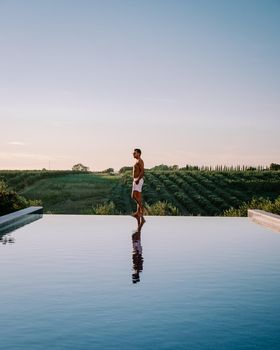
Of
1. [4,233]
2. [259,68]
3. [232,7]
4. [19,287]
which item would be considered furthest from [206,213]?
[19,287]

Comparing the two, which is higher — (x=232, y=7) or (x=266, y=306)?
(x=232, y=7)

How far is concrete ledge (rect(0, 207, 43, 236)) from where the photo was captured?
→ 44.6 feet

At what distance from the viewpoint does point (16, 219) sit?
15117 millimetres

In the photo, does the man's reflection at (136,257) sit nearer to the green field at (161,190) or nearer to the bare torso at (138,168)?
the bare torso at (138,168)

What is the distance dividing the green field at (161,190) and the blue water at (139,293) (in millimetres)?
22346

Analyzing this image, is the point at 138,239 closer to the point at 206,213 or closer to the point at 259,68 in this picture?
the point at 259,68

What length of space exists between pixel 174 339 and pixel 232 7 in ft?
51.7

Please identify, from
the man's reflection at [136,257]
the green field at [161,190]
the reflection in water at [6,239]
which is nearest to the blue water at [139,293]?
the man's reflection at [136,257]

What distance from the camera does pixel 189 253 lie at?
10.0 meters

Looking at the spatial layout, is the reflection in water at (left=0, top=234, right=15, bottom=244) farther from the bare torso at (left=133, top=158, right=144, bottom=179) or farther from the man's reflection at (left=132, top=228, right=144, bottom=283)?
the bare torso at (left=133, top=158, right=144, bottom=179)

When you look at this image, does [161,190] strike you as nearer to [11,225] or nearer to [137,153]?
[137,153]

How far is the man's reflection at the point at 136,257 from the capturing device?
24.8 feet

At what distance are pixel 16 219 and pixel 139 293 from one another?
360 inches

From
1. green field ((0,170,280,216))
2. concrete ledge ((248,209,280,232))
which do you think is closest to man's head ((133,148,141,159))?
concrete ledge ((248,209,280,232))
